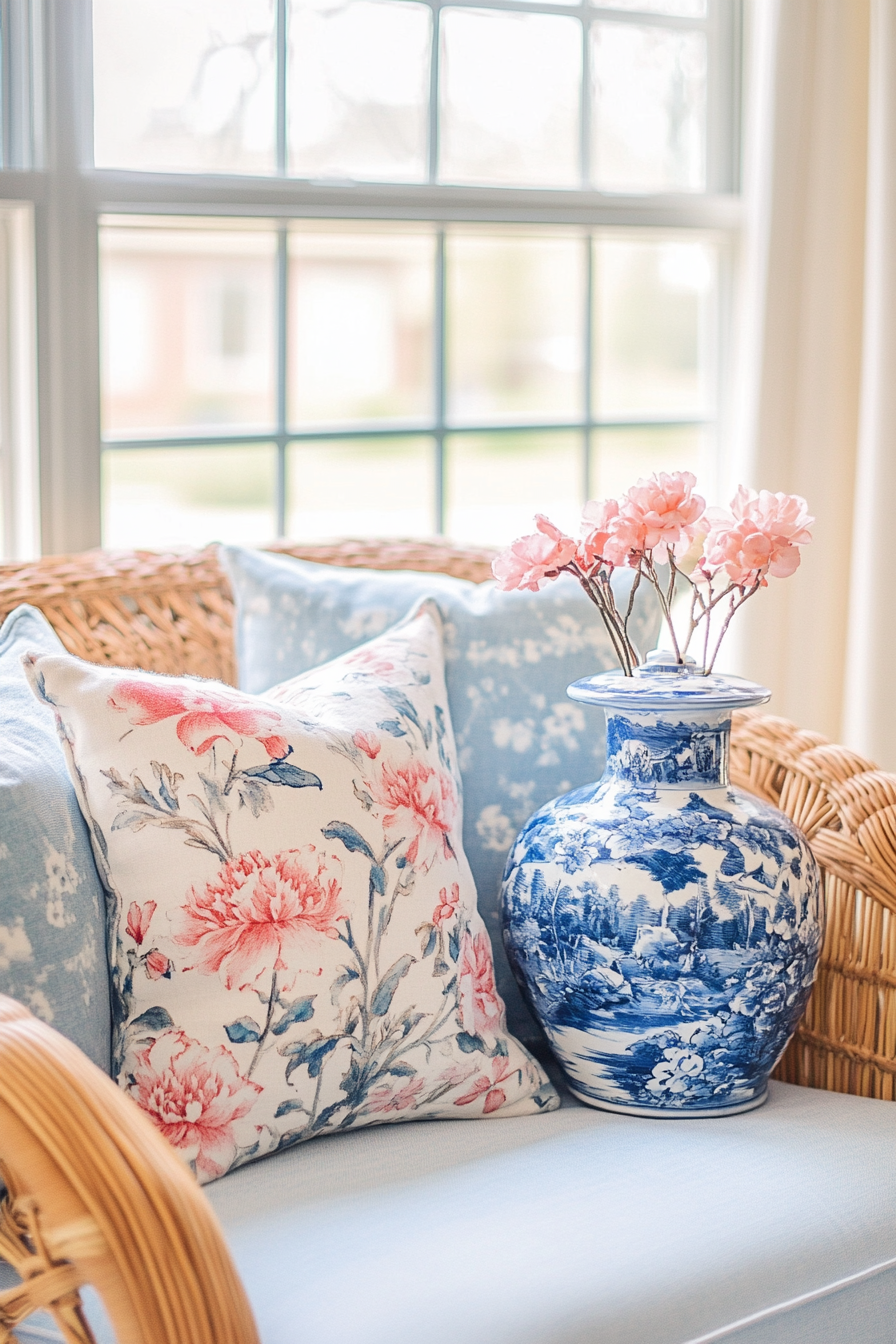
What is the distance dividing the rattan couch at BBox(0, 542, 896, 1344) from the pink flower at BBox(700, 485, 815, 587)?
0.28 m

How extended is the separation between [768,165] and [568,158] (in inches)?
→ 11.9

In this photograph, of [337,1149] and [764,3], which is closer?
[337,1149]

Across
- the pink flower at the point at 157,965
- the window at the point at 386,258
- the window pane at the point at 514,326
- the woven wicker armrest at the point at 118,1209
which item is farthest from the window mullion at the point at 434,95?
the woven wicker armrest at the point at 118,1209

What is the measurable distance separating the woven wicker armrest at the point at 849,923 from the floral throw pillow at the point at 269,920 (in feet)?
1.08

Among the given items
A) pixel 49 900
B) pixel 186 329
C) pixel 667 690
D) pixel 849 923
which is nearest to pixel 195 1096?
pixel 49 900

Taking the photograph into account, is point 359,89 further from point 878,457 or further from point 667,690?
point 667,690

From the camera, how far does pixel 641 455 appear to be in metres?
2.17

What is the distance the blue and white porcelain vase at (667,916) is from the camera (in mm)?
1128

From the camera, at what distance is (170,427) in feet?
6.01

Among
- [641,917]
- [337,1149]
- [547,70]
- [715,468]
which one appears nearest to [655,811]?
[641,917]

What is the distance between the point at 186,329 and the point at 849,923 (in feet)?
3.86

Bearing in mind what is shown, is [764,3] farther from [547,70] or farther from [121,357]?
[121,357]

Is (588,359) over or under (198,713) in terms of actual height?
over

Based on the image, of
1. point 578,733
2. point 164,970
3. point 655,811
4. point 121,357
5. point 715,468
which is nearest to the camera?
point 164,970
